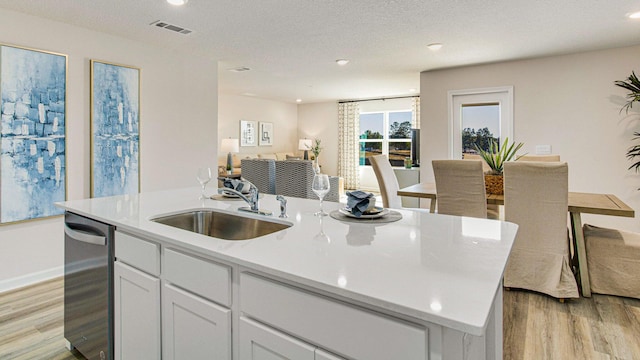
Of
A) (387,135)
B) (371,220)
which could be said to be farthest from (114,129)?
(387,135)

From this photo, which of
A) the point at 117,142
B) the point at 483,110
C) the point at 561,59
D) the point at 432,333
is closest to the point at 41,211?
the point at 117,142

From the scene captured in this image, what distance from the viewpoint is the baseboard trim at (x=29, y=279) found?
295 cm

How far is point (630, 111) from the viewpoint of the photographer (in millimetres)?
4102

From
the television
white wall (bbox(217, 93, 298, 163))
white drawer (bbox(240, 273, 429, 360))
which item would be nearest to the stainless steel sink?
white drawer (bbox(240, 273, 429, 360))

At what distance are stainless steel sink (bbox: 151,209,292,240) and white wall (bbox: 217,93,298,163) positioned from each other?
5859mm

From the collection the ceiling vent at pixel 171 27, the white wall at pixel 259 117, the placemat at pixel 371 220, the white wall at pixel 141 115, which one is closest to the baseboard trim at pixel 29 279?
the white wall at pixel 141 115

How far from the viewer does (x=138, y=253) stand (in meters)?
1.49

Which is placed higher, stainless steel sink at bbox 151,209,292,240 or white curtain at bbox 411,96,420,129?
white curtain at bbox 411,96,420,129

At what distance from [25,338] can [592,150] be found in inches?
227

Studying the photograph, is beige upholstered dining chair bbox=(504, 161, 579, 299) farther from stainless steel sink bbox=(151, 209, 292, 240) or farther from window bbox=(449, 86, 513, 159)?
window bbox=(449, 86, 513, 159)

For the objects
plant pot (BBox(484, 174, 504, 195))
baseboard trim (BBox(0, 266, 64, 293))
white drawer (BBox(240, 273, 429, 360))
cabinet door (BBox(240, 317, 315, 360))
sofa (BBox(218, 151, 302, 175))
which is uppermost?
sofa (BBox(218, 151, 302, 175))

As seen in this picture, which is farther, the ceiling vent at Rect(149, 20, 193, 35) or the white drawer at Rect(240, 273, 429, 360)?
the ceiling vent at Rect(149, 20, 193, 35)

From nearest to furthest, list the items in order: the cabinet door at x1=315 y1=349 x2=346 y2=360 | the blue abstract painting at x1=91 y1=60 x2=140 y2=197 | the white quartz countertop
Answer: the white quartz countertop → the cabinet door at x1=315 y1=349 x2=346 y2=360 → the blue abstract painting at x1=91 y1=60 x2=140 y2=197

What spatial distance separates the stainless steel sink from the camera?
1707 millimetres
